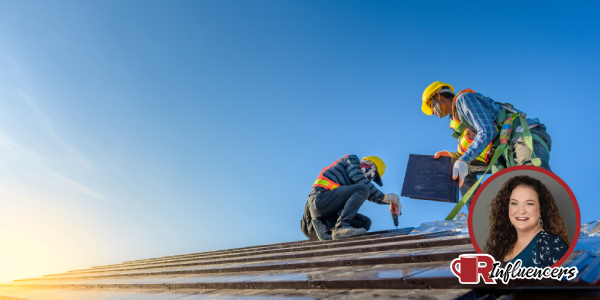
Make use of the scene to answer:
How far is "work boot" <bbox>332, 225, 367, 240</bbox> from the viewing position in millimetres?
4395

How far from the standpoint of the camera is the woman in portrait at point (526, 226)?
0.86 m

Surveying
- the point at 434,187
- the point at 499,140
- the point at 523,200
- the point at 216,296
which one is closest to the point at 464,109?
the point at 499,140

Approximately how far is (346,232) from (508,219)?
3.64m

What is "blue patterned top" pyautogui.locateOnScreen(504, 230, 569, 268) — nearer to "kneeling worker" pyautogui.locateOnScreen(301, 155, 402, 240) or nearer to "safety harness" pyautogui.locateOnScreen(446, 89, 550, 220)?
"safety harness" pyautogui.locateOnScreen(446, 89, 550, 220)

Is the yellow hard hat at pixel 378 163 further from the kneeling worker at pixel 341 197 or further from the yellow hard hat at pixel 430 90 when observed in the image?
the yellow hard hat at pixel 430 90

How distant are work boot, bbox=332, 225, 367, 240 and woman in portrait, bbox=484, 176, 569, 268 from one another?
3.54 m

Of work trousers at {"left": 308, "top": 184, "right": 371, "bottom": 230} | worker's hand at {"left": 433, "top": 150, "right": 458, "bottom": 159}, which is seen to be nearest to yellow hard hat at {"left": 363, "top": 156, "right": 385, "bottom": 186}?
work trousers at {"left": 308, "top": 184, "right": 371, "bottom": 230}

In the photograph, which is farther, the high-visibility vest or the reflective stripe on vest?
the high-visibility vest

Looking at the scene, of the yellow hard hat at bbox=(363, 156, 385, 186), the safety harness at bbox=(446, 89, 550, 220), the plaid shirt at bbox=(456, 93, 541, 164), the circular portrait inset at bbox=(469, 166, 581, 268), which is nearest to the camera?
the circular portrait inset at bbox=(469, 166, 581, 268)

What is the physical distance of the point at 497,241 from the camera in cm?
94

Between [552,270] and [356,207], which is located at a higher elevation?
[356,207]

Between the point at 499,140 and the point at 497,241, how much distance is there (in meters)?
2.71

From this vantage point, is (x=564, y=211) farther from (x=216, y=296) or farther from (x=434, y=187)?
(x=434, y=187)

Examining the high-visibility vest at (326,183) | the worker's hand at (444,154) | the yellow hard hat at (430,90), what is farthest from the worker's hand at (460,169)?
the high-visibility vest at (326,183)
